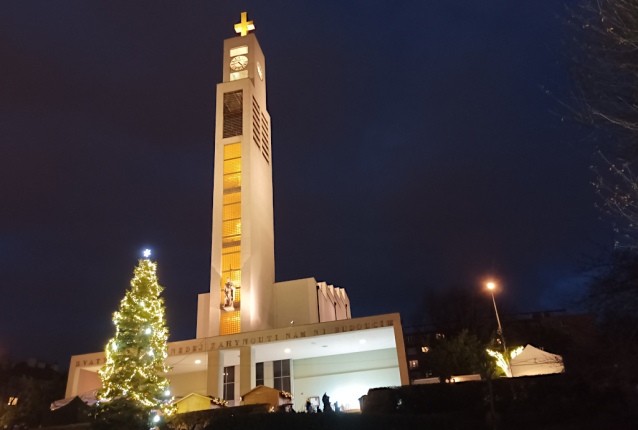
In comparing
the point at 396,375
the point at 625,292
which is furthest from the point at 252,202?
the point at 625,292

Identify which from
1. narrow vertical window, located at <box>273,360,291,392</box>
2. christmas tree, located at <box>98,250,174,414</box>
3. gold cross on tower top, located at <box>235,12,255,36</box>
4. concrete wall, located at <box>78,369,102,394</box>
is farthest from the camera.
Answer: gold cross on tower top, located at <box>235,12,255,36</box>

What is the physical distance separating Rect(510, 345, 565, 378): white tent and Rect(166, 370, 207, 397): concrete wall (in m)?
22.9

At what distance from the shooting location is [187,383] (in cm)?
3638

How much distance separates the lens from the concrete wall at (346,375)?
3569cm

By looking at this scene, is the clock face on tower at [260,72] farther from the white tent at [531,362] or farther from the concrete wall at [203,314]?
the white tent at [531,362]

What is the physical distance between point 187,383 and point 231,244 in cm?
Answer: 1154

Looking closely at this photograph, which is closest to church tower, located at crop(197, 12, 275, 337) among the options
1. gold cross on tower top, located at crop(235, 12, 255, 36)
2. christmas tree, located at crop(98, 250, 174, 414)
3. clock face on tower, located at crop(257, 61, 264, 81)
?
clock face on tower, located at crop(257, 61, 264, 81)

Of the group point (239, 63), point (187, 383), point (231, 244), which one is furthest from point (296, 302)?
point (239, 63)

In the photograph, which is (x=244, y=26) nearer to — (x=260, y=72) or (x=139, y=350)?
(x=260, y=72)

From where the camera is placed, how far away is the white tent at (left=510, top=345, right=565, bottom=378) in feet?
74.2

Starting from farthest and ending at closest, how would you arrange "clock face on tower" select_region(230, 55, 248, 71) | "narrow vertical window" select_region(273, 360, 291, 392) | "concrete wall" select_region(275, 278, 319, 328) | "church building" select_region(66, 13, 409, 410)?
"clock face on tower" select_region(230, 55, 248, 71)
"concrete wall" select_region(275, 278, 319, 328)
"narrow vertical window" select_region(273, 360, 291, 392)
"church building" select_region(66, 13, 409, 410)

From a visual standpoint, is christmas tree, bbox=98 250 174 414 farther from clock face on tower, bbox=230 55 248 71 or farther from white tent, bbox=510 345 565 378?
clock face on tower, bbox=230 55 248 71

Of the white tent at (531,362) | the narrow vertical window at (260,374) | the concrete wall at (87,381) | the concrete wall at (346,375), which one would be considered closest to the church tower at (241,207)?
the narrow vertical window at (260,374)

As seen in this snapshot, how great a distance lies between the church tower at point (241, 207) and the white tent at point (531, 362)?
19.1 meters
